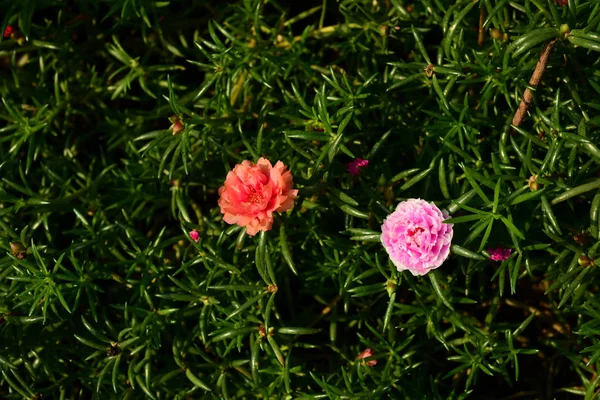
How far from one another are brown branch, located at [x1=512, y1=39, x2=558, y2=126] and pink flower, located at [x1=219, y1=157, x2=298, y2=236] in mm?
849

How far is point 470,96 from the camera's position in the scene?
8.14 feet

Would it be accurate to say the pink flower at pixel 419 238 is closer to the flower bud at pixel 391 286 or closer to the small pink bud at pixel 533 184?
the flower bud at pixel 391 286

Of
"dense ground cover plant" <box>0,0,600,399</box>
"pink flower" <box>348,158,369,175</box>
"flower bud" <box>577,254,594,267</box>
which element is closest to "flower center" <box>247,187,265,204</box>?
"dense ground cover plant" <box>0,0,600,399</box>

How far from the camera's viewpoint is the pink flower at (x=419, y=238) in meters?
1.95

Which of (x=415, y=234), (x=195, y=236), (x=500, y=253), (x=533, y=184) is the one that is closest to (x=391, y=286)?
(x=415, y=234)

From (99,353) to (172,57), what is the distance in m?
1.34

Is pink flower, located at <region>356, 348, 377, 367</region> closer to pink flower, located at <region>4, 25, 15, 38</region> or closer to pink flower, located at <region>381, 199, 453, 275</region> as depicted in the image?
pink flower, located at <region>381, 199, 453, 275</region>

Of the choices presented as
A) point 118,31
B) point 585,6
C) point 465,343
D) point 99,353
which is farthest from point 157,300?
point 585,6

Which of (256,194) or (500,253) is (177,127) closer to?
(256,194)

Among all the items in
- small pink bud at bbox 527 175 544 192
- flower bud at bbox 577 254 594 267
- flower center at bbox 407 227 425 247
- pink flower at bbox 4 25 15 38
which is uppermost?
pink flower at bbox 4 25 15 38

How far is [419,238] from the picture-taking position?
193 centimetres

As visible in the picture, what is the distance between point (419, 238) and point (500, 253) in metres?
0.37

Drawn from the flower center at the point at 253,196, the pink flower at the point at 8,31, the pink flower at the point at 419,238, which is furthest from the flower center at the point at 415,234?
the pink flower at the point at 8,31

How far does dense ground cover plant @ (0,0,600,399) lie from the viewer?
2141 millimetres
